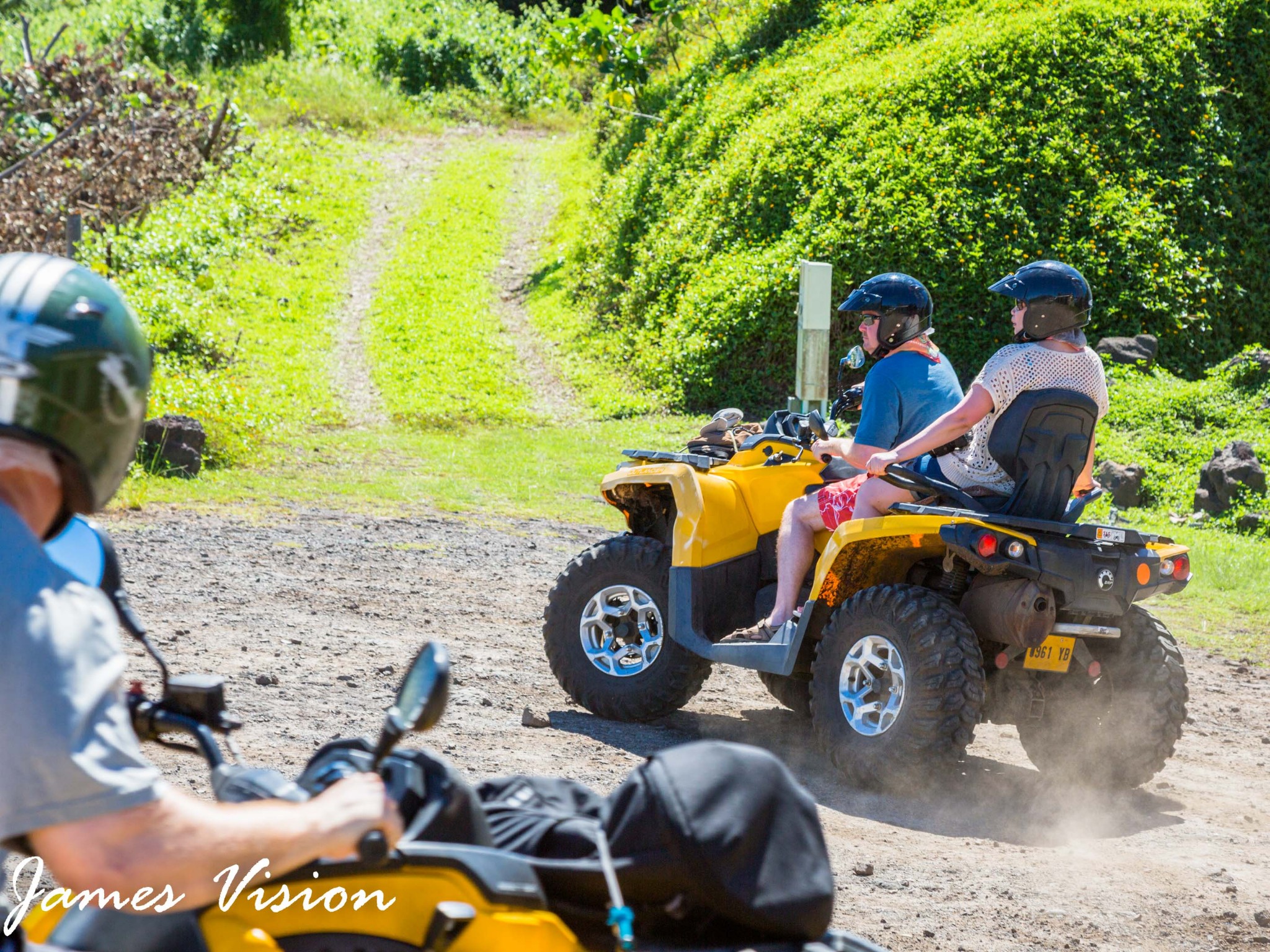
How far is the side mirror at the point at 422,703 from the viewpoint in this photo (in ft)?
6.62

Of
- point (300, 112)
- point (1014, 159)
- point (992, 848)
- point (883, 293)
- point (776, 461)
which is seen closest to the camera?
point (992, 848)

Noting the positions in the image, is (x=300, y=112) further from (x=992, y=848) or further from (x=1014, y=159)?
(x=992, y=848)

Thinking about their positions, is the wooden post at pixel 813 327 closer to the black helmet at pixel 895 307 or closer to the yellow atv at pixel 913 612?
the yellow atv at pixel 913 612

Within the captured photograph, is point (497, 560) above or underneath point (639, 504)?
underneath

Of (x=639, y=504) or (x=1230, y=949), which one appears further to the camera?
(x=639, y=504)

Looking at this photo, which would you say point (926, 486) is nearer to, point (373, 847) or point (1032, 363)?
point (1032, 363)

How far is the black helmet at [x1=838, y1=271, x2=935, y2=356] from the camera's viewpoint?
6.11 metres

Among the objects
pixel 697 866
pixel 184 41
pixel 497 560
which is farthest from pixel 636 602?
pixel 184 41

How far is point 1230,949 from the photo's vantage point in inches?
169

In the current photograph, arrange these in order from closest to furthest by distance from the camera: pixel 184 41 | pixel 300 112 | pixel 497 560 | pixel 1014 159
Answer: pixel 497 560
pixel 1014 159
pixel 300 112
pixel 184 41

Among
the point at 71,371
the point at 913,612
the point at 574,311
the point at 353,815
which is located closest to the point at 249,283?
the point at 574,311

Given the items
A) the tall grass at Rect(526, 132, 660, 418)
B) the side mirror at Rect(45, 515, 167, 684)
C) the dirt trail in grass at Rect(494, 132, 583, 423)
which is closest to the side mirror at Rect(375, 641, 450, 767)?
the side mirror at Rect(45, 515, 167, 684)

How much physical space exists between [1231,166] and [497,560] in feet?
40.9

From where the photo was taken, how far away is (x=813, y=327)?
10719mm
